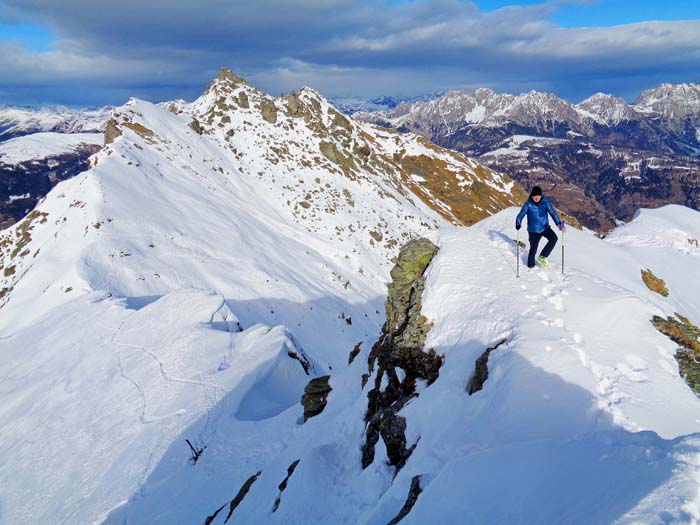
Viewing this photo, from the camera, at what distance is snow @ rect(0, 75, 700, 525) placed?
6508mm

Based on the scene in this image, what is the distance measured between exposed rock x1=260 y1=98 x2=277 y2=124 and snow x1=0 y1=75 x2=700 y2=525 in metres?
45.5

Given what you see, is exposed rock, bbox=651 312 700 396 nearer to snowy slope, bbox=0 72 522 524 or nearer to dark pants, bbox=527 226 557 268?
dark pants, bbox=527 226 557 268

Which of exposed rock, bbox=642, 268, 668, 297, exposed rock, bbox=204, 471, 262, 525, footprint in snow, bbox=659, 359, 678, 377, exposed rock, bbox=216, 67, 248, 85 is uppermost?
exposed rock, bbox=216, 67, 248, 85

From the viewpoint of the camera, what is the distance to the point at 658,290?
1986 centimetres

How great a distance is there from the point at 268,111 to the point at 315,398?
240 feet

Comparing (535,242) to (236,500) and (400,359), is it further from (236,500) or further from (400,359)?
(236,500)

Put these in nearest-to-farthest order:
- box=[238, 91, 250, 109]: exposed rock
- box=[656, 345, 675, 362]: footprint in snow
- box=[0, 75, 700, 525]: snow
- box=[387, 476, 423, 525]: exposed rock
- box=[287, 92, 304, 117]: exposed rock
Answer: box=[0, 75, 700, 525]: snow, box=[387, 476, 423, 525]: exposed rock, box=[656, 345, 675, 362]: footprint in snow, box=[238, 91, 250, 109]: exposed rock, box=[287, 92, 304, 117]: exposed rock

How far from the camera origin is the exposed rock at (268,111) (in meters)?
77.9

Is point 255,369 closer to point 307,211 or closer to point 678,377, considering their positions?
point 678,377

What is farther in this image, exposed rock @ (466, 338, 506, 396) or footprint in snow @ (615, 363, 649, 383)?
exposed rock @ (466, 338, 506, 396)

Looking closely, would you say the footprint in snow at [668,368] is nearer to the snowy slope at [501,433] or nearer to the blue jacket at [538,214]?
the snowy slope at [501,433]

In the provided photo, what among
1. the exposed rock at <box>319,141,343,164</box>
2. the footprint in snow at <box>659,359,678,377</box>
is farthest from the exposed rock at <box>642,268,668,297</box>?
the exposed rock at <box>319,141,343,164</box>

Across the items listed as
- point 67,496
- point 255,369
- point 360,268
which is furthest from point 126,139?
point 67,496

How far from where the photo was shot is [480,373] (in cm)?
1003
